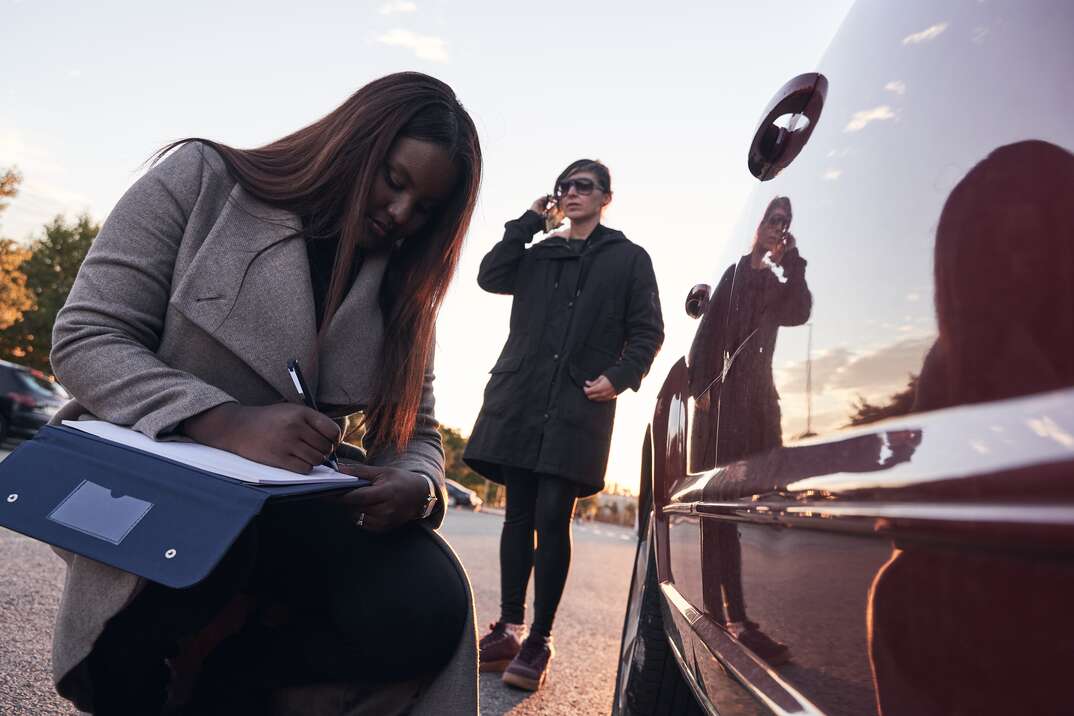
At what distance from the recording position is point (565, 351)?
3.49 m

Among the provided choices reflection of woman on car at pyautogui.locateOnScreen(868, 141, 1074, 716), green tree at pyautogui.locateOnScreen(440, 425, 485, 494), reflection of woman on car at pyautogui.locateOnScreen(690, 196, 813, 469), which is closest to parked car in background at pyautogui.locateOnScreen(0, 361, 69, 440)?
reflection of woman on car at pyautogui.locateOnScreen(690, 196, 813, 469)

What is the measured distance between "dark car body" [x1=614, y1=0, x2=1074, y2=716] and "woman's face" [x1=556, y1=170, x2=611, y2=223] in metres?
2.36

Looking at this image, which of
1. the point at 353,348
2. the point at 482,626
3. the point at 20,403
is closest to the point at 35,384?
the point at 20,403

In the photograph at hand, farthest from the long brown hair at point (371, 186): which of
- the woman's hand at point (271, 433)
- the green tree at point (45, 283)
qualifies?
the green tree at point (45, 283)

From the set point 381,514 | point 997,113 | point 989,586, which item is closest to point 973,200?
point 997,113

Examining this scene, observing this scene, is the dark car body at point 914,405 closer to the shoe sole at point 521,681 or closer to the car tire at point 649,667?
the car tire at point 649,667

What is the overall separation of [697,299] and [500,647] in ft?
5.54

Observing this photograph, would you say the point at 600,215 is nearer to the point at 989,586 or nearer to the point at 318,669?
the point at 318,669

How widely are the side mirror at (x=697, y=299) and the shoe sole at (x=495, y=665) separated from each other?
65.5 inches

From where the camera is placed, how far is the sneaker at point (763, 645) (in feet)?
3.28

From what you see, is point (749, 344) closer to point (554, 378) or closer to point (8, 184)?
point (554, 378)

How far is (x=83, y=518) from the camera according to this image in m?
1.37

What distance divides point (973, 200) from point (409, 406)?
147cm

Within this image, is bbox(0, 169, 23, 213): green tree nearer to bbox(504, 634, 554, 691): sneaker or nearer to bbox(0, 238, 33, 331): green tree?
bbox(0, 238, 33, 331): green tree
